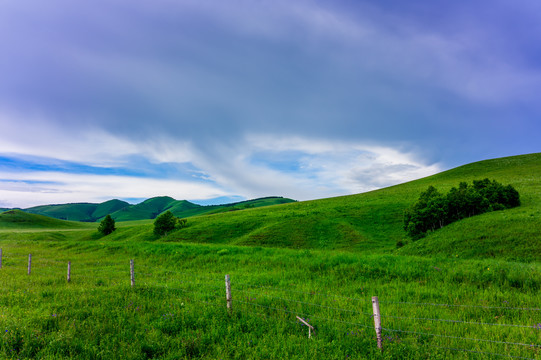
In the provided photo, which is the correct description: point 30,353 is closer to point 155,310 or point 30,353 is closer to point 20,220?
point 155,310

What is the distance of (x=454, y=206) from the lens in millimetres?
33156

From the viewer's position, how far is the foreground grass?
585cm

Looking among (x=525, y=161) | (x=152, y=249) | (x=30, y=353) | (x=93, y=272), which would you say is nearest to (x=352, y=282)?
(x=30, y=353)

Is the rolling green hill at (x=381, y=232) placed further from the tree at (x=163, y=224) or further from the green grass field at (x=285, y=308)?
the tree at (x=163, y=224)

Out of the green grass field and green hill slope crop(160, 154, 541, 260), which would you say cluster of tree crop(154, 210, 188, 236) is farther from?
the green grass field

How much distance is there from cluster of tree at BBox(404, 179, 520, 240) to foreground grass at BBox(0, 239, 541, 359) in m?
21.5

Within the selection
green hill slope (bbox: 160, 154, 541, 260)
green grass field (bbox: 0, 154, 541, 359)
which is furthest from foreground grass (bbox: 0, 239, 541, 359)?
green hill slope (bbox: 160, 154, 541, 260)

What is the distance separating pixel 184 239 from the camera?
42.7 metres

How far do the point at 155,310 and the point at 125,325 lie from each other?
55.6 inches

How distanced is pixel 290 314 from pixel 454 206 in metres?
34.9

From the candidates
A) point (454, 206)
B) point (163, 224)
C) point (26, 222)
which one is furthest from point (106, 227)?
point (454, 206)

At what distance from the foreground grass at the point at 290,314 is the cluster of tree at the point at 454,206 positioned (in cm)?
2146

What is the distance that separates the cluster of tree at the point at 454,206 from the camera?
32625 millimetres

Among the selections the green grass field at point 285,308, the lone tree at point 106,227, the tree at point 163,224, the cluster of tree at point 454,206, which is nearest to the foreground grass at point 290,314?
the green grass field at point 285,308
